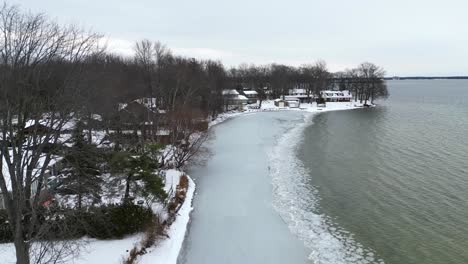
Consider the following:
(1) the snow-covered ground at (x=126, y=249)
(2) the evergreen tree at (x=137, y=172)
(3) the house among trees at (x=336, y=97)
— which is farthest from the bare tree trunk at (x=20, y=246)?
(3) the house among trees at (x=336, y=97)

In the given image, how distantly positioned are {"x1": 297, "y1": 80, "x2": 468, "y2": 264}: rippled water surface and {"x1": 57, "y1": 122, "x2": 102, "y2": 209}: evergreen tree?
10761mm

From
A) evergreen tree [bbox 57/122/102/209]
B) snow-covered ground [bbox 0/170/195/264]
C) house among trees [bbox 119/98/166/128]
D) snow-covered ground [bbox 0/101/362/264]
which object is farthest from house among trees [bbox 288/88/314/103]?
evergreen tree [bbox 57/122/102/209]

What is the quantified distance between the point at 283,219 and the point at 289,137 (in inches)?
1033

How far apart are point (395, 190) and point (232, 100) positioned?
6233cm

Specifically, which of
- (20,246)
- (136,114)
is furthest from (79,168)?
(136,114)

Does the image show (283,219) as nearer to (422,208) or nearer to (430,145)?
(422,208)

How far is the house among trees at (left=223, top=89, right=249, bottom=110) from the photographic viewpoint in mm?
78250

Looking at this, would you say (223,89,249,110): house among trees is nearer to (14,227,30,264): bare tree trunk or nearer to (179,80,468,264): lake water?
(179,80,468,264): lake water

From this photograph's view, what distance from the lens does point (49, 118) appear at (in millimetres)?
10469

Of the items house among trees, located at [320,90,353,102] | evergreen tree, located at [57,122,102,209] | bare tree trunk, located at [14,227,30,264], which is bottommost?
house among trees, located at [320,90,353,102]

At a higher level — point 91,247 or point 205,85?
point 205,85

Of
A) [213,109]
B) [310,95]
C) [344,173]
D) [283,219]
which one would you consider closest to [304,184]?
[344,173]

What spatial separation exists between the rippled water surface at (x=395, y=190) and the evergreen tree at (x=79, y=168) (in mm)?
10761

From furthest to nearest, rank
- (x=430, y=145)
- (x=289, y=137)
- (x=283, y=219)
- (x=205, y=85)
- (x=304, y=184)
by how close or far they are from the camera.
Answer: (x=205, y=85), (x=289, y=137), (x=430, y=145), (x=304, y=184), (x=283, y=219)
